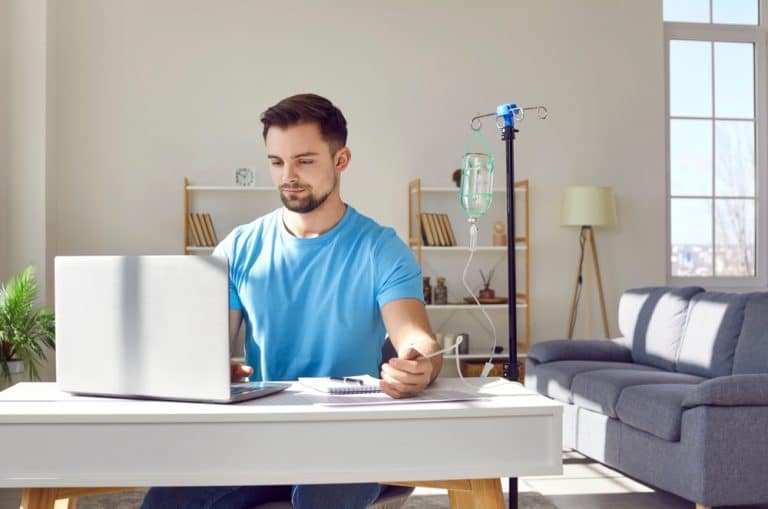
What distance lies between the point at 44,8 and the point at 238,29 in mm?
1305

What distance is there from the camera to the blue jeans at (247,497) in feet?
5.95

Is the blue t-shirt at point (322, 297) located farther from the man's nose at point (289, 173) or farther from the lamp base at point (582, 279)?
the lamp base at point (582, 279)

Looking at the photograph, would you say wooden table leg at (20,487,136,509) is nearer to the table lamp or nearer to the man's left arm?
the man's left arm

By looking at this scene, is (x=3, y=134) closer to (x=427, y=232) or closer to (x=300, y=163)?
(x=427, y=232)

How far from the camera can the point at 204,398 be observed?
1.62 meters

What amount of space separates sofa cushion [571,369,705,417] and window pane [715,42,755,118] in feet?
10.6

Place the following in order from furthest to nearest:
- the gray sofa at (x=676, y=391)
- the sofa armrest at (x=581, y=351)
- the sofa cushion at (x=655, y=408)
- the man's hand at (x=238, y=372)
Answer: the sofa armrest at (x=581, y=351) < the sofa cushion at (x=655, y=408) < the gray sofa at (x=676, y=391) < the man's hand at (x=238, y=372)

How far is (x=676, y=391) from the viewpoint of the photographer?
3.84 metres

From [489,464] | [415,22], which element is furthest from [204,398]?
[415,22]

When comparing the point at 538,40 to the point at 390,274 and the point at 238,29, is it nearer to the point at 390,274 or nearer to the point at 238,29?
the point at 238,29

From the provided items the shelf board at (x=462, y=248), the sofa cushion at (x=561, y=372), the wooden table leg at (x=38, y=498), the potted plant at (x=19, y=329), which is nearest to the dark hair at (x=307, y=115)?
the wooden table leg at (x=38, y=498)

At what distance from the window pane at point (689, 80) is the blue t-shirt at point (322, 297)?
5.54m

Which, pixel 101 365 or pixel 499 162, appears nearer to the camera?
pixel 101 365

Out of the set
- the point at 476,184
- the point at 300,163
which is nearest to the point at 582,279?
the point at 476,184
